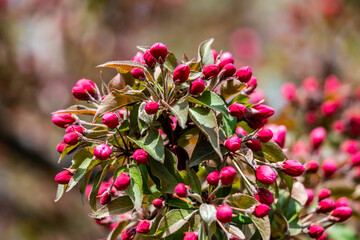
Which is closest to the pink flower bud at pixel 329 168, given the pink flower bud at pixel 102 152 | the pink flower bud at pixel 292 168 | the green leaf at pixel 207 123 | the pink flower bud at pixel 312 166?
the pink flower bud at pixel 312 166

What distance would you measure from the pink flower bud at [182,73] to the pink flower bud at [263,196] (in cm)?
40

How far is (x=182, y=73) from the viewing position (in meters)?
1.16

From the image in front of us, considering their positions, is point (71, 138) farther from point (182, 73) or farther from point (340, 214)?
point (340, 214)

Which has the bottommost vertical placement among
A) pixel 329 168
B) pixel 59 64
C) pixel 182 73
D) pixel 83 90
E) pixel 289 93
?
pixel 59 64

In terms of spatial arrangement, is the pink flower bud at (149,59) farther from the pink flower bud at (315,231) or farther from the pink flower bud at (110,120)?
the pink flower bud at (315,231)

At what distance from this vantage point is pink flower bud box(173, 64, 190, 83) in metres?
1.16

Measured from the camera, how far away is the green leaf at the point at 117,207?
48.4 inches

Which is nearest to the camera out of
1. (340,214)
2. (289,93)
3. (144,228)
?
(144,228)

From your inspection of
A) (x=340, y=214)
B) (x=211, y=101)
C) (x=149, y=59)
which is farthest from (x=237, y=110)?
(x=340, y=214)

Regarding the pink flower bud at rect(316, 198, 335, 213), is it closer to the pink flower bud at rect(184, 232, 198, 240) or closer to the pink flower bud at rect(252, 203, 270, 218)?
the pink flower bud at rect(252, 203, 270, 218)

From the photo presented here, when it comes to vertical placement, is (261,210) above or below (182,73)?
below

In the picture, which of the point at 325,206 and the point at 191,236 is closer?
the point at 191,236

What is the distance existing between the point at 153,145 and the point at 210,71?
295 millimetres

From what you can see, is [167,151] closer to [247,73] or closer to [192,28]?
[247,73]
